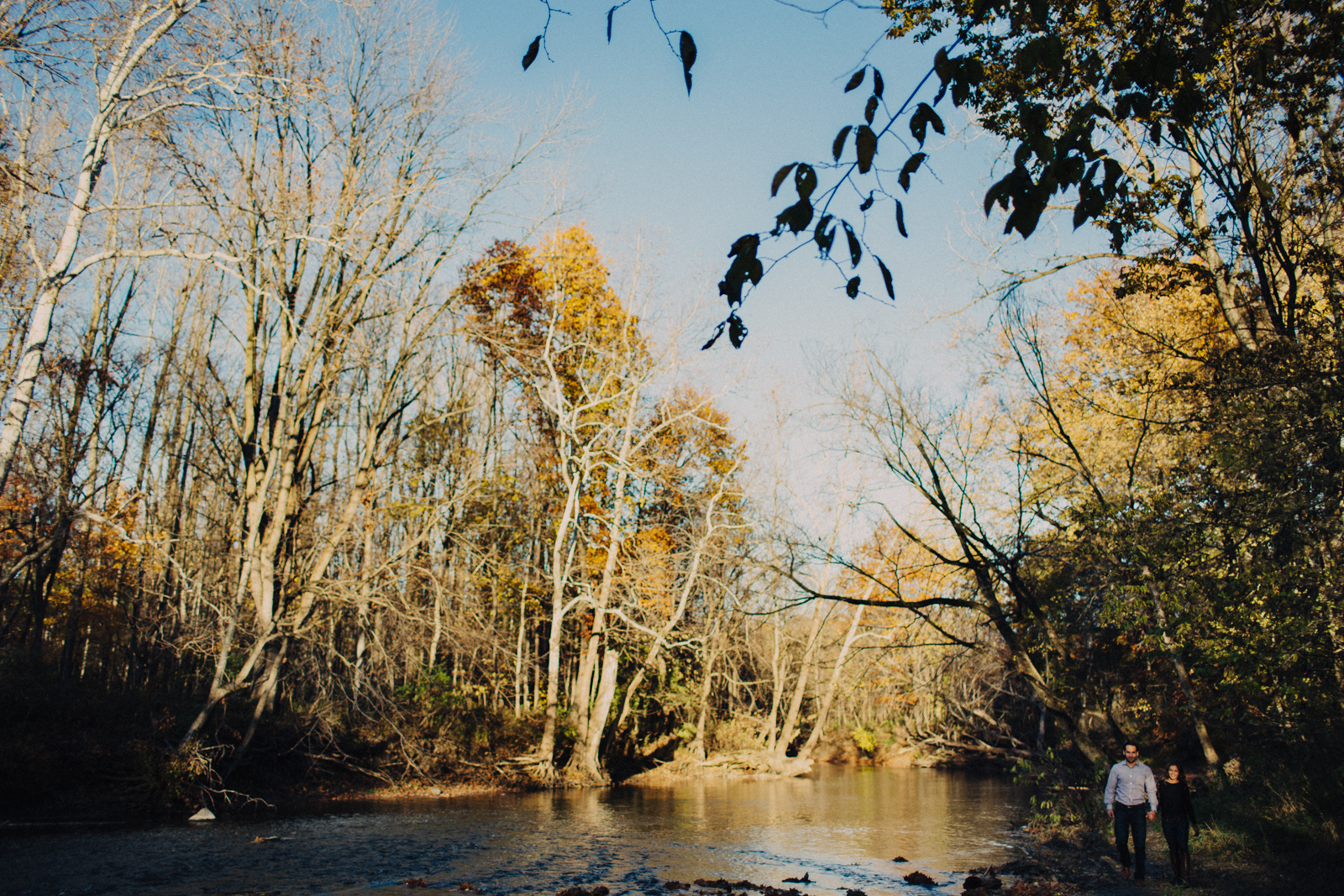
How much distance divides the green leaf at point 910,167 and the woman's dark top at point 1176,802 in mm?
8355

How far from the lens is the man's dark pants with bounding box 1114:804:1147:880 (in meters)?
8.87

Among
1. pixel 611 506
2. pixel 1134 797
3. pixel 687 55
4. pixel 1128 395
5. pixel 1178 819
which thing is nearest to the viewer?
pixel 687 55

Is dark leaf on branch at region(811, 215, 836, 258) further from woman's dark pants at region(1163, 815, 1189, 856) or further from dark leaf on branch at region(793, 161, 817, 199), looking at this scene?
woman's dark pants at region(1163, 815, 1189, 856)

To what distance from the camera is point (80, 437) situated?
65.2 feet

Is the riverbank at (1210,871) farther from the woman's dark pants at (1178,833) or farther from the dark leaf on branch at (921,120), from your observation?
the dark leaf on branch at (921,120)

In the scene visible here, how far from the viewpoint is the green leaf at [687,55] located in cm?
252

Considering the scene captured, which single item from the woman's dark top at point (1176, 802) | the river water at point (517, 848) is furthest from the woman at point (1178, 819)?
the river water at point (517, 848)

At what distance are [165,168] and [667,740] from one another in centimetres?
2334

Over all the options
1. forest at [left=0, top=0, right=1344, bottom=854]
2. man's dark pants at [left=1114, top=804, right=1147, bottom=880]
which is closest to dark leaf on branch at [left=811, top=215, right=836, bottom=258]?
forest at [left=0, top=0, right=1344, bottom=854]

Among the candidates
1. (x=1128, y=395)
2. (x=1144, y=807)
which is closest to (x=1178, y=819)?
(x=1144, y=807)

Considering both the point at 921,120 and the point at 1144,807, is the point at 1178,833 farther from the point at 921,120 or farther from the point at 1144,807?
the point at 921,120

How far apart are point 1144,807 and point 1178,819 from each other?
1.42ft

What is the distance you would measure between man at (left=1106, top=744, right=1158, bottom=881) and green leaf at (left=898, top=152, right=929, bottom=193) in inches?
314

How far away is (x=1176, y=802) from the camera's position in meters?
8.51
